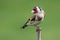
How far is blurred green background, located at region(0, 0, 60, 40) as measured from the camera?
9716 millimetres

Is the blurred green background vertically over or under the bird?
over

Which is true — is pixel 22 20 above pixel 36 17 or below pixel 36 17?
above

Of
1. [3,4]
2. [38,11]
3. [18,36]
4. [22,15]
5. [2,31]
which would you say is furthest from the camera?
[3,4]

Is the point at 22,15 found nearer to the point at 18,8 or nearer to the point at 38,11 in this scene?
the point at 18,8

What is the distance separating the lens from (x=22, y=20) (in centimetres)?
1123

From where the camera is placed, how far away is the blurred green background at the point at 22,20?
9.72 meters

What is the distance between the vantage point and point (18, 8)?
13.3m

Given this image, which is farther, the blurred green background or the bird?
the blurred green background

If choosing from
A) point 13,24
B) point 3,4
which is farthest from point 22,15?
point 3,4

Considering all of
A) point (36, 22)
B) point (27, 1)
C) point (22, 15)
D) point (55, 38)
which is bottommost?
point (36, 22)

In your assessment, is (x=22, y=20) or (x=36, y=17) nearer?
(x=36, y=17)

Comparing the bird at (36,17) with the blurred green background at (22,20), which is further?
the blurred green background at (22,20)

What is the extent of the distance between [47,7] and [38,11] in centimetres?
842

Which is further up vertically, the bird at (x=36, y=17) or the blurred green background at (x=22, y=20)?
the blurred green background at (x=22, y=20)
